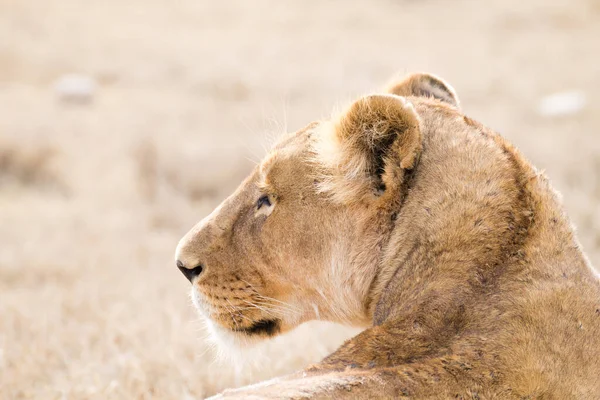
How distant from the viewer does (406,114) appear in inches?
83.1

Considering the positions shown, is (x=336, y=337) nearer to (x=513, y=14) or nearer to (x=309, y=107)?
(x=309, y=107)

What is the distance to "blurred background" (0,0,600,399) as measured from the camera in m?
3.92

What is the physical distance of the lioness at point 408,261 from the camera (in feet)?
5.89

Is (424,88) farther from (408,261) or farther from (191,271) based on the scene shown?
(191,271)

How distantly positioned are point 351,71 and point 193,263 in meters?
10.9

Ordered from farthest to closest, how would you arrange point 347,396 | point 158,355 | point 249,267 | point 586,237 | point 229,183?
1. point 229,183
2. point 586,237
3. point 158,355
4. point 249,267
5. point 347,396

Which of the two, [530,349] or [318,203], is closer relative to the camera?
[530,349]

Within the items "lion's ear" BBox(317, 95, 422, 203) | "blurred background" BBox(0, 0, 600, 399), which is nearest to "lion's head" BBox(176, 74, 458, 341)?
"lion's ear" BBox(317, 95, 422, 203)

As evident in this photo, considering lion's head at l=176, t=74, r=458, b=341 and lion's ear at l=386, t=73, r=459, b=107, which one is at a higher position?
lion's ear at l=386, t=73, r=459, b=107

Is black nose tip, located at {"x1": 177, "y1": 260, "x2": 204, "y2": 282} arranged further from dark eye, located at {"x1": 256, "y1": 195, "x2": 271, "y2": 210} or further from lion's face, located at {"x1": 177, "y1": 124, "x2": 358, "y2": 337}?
dark eye, located at {"x1": 256, "y1": 195, "x2": 271, "y2": 210}

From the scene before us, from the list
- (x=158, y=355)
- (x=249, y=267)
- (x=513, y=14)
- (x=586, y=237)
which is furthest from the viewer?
(x=513, y=14)

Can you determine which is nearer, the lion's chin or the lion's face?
the lion's face

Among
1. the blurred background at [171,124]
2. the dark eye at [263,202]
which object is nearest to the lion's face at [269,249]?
the dark eye at [263,202]

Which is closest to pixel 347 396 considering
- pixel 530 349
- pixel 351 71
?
pixel 530 349
